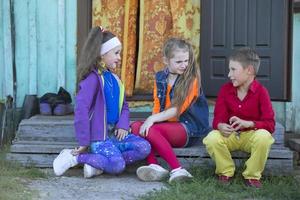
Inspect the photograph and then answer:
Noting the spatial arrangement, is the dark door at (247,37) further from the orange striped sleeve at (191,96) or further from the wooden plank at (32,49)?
the wooden plank at (32,49)

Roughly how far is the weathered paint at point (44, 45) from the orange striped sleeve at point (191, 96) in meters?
2.12

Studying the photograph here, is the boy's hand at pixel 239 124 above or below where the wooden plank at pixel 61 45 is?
below

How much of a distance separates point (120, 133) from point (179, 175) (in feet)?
2.21

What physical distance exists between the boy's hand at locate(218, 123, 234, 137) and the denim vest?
1.46 feet

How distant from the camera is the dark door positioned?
6.83 meters

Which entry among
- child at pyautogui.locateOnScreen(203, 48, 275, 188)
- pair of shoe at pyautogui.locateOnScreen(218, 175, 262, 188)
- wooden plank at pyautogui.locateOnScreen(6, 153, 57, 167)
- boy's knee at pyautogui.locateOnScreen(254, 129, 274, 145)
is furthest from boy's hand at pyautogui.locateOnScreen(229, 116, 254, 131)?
wooden plank at pyautogui.locateOnScreen(6, 153, 57, 167)

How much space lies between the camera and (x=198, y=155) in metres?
5.61

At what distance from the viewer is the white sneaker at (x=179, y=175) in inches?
202

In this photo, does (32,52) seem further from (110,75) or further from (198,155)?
(198,155)

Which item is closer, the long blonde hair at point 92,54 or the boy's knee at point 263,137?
the boy's knee at point 263,137

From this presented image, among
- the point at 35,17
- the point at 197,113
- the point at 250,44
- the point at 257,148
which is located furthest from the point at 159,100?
the point at 35,17

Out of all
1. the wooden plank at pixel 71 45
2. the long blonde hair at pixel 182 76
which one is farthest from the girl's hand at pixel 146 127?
the wooden plank at pixel 71 45

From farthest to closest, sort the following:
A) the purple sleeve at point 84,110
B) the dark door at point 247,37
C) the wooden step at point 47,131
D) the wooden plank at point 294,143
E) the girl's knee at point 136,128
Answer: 1. the dark door at point 247,37
2. the wooden plank at point 294,143
3. the wooden step at point 47,131
4. the girl's knee at point 136,128
5. the purple sleeve at point 84,110

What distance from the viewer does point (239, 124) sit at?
16.8ft
